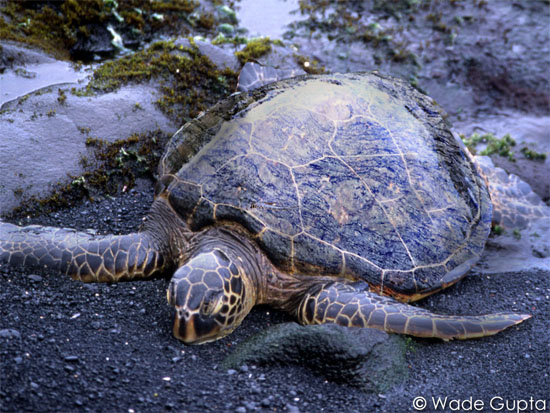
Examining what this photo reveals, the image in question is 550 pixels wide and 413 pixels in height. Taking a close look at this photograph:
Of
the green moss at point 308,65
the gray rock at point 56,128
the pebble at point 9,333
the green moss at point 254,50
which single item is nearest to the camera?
the pebble at point 9,333

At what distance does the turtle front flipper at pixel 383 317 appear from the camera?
3.71 m

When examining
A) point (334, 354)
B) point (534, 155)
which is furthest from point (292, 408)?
point (534, 155)

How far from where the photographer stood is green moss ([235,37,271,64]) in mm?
6574

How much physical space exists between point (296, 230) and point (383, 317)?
0.90m

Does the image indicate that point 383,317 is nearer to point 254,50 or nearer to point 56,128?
point 56,128

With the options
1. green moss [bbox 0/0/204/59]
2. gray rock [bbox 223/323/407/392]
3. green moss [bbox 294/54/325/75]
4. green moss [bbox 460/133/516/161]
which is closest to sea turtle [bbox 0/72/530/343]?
gray rock [bbox 223/323/407/392]

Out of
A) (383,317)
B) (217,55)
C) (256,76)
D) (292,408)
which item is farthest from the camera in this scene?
(217,55)

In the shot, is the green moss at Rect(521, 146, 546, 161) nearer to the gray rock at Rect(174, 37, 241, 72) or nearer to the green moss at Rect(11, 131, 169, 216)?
the gray rock at Rect(174, 37, 241, 72)

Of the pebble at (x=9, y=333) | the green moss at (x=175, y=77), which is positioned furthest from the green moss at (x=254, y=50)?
the pebble at (x=9, y=333)

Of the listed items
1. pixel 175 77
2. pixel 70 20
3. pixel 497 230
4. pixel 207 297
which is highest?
pixel 70 20

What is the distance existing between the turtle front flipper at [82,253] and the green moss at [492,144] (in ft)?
15.0

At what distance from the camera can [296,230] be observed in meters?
3.98

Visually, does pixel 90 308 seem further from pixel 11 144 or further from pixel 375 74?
pixel 375 74

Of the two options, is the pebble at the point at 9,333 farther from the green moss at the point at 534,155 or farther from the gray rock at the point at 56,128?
the green moss at the point at 534,155
